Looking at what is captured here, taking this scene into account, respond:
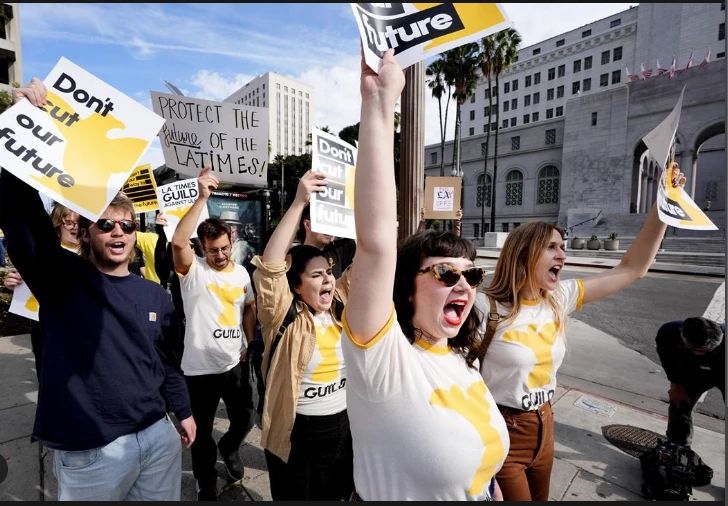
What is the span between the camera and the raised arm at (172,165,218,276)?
266 cm

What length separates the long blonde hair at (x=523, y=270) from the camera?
7.52 ft

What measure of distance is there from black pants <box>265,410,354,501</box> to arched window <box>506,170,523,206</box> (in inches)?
1733

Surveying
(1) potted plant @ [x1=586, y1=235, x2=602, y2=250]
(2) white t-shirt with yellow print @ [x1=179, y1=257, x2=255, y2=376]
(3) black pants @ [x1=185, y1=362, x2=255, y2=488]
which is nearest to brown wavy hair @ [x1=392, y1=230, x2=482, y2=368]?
(2) white t-shirt with yellow print @ [x1=179, y1=257, x2=255, y2=376]

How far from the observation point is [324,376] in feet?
7.20

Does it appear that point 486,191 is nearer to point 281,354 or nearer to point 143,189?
point 143,189

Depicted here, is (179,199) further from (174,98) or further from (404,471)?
(404,471)

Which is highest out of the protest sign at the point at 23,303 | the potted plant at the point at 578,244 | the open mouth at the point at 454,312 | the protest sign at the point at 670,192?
the protest sign at the point at 670,192

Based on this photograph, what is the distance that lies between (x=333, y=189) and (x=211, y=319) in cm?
141

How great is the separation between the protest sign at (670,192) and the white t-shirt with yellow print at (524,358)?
98cm

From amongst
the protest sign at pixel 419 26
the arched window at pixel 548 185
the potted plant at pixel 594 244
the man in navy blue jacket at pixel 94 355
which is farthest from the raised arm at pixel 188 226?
the arched window at pixel 548 185

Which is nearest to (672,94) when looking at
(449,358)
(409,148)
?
(409,148)

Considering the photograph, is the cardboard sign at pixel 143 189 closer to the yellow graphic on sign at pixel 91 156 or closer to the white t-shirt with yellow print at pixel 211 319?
the white t-shirt with yellow print at pixel 211 319

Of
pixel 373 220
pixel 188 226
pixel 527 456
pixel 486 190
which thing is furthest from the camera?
pixel 486 190

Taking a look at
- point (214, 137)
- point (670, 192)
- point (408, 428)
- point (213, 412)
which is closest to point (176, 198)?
point (214, 137)
